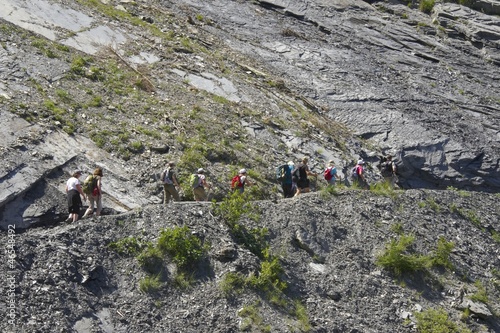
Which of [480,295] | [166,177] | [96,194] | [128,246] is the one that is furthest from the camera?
[166,177]

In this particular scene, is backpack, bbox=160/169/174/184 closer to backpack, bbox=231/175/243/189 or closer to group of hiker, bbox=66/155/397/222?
group of hiker, bbox=66/155/397/222

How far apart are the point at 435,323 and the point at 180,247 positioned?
16.8 ft

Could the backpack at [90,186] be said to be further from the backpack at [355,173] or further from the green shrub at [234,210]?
the backpack at [355,173]

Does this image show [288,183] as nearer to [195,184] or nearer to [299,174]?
[299,174]

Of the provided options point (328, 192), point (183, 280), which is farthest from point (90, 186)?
point (328, 192)

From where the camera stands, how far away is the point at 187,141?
773 inches

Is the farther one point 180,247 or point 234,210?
point 234,210

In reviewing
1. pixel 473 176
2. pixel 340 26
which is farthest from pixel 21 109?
pixel 340 26

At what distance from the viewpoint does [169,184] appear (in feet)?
53.0

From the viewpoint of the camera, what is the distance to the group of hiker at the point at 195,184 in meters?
14.5

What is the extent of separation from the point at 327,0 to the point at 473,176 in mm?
13381

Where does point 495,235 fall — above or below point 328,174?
below

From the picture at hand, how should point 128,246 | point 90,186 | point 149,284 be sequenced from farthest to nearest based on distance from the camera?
point 90,186 < point 128,246 < point 149,284

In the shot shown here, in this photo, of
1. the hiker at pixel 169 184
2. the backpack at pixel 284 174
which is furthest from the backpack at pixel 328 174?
the hiker at pixel 169 184
